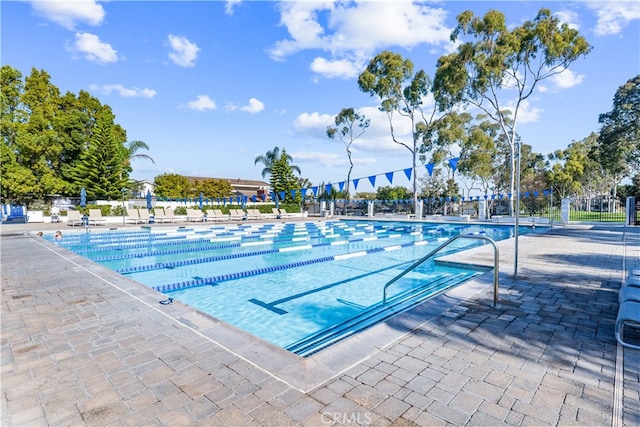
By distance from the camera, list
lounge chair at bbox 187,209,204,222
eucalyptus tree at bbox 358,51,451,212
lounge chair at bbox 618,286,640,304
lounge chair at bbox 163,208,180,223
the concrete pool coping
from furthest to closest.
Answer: eucalyptus tree at bbox 358,51,451,212, lounge chair at bbox 187,209,204,222, lounge chair at bbox 163,208,180,223, lounge chair at bbox 618,286,640,304, the concrete pool coping

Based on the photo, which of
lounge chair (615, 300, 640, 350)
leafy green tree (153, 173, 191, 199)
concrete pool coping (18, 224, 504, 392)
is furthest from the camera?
leafy green tree (153, 173, 191, 199)

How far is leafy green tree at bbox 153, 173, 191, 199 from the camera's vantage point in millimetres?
38875

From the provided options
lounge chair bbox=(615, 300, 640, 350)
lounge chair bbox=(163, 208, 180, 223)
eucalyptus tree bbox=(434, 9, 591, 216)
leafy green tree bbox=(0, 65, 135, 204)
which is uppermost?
eucalyptus tree bbox=(434, 9, 591, 216)

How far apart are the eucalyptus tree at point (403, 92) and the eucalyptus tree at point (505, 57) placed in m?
3.97

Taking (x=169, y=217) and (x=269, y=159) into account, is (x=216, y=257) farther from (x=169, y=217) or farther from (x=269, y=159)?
(x=269, y=159)

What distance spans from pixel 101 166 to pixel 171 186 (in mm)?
15398

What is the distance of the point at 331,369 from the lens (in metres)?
2.44

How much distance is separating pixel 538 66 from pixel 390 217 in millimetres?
14264

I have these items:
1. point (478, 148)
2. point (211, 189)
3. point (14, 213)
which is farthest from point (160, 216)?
point (211, 189)

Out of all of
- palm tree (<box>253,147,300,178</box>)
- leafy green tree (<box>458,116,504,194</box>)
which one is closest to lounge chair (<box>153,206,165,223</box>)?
palm tree (<box>253,147,300,178</box>)

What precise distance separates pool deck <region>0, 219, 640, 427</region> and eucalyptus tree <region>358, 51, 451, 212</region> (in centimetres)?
2275

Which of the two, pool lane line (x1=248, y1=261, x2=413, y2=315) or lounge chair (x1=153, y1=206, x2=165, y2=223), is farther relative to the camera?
lounge chair (x1=153, y1=206, x2=165, y2=223)

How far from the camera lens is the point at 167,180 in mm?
40250

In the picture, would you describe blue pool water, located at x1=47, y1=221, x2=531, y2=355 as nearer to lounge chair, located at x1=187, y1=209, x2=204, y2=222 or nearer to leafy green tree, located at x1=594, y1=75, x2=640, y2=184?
lounge chair, located at x1=187, y1=209, x2=204, y2=222
